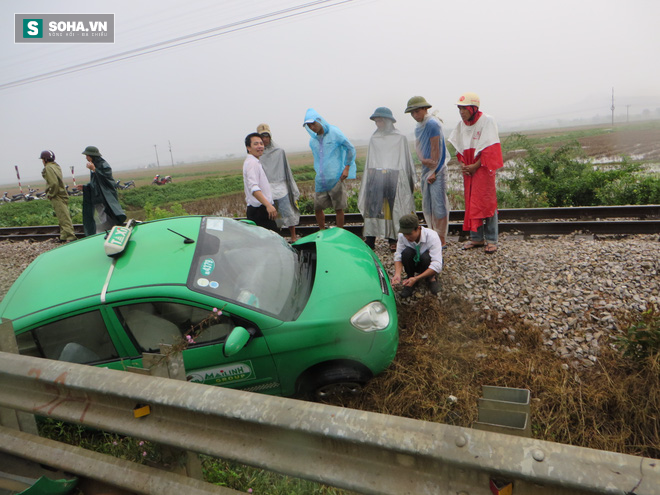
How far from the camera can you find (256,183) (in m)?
6.13

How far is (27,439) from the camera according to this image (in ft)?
7.25

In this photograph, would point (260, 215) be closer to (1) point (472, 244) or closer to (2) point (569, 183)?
(1) point (472, 244)

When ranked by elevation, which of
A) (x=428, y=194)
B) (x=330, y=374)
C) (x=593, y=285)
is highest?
(x=428, y=194)

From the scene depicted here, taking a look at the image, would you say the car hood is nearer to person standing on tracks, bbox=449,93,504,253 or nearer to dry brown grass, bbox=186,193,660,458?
dry brown grass, bbox=186,193,660,458

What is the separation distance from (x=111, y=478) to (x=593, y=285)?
4.52 metres

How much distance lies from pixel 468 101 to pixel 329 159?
6.84 feet

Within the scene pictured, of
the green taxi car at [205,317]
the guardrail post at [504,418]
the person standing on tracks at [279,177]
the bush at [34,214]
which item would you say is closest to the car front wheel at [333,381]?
the green taxi car at [205,317]

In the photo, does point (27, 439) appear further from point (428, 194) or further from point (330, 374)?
point (428, 194)

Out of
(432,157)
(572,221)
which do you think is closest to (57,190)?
(432,157)

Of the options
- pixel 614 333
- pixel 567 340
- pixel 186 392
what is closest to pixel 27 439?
pixel 186 392

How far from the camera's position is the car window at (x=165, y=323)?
10.6ft

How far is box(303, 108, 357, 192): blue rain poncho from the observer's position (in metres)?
6.63

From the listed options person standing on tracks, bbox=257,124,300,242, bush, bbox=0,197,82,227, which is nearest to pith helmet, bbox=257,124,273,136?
person standing on tracks, bbox=257,124,300,242

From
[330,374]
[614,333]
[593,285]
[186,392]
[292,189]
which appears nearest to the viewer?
[186,392]
